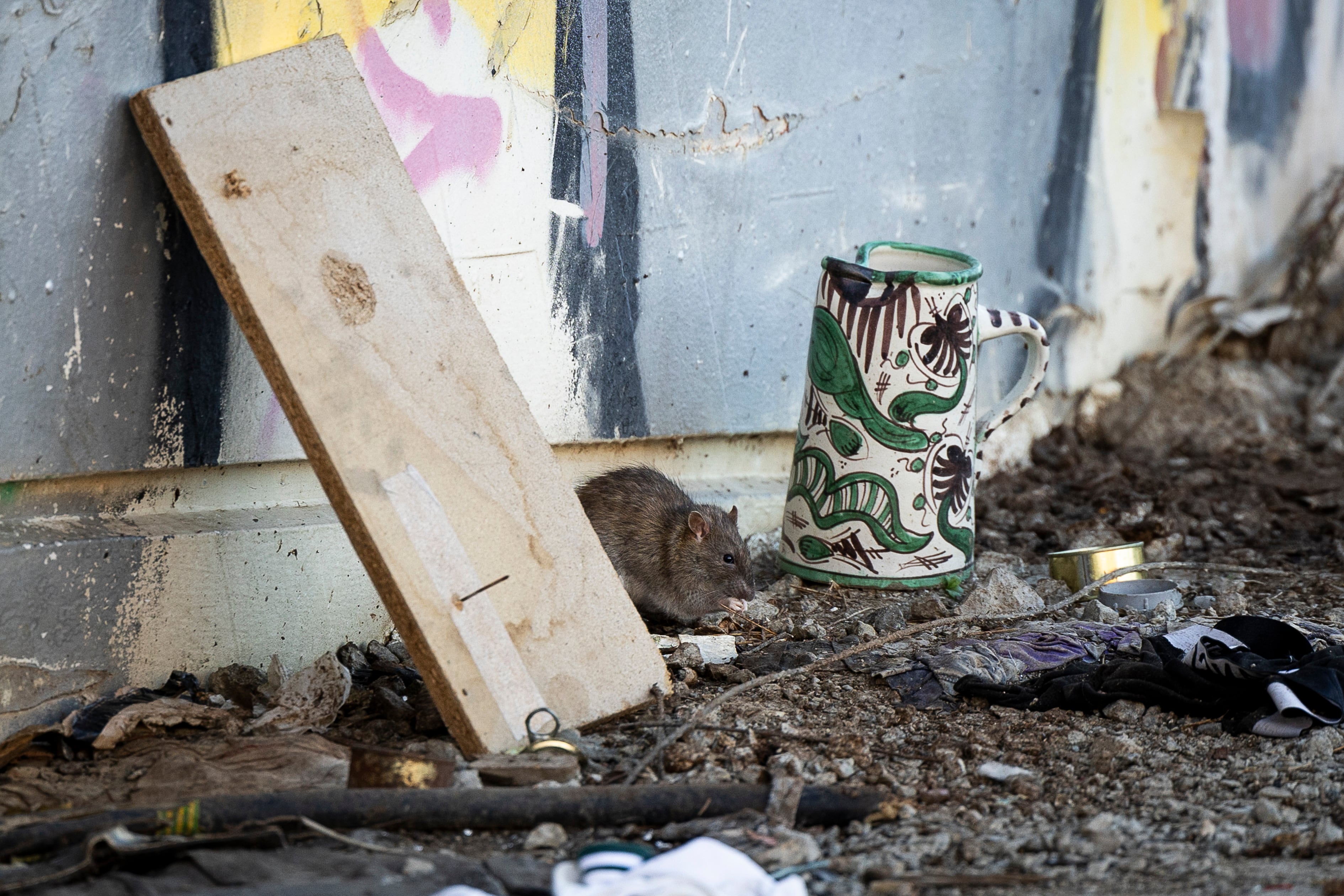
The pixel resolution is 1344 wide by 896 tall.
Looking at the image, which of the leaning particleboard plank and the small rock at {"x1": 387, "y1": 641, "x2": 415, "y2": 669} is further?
the small rock at {"x1": 387, "y1": 641, "x2": 415, "y2": 669}

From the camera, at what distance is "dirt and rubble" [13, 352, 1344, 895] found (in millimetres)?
2264

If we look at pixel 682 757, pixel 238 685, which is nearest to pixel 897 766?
pixel 682 757

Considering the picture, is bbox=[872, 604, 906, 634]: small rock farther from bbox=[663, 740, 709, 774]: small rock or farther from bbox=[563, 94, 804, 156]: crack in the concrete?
bbox=[563, 94, 804, 156]: crack in the concrete

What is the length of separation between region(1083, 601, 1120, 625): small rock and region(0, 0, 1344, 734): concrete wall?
1.31 m

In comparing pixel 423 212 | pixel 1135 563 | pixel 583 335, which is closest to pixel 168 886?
pixel 423 212

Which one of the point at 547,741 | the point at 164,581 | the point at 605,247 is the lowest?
the point at 547,741

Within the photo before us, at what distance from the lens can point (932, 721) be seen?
3.03 metres

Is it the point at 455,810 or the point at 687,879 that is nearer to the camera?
the point at 687,879

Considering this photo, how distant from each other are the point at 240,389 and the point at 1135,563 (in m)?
2.72

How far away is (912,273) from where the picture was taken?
152 inches

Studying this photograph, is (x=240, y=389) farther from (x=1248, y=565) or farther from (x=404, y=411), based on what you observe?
(x=1248, y=565)

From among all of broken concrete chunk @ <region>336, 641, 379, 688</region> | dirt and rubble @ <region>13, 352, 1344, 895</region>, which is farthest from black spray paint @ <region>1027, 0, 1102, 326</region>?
broken concrete chunk @ <region>336, 641, 379, 688</region>

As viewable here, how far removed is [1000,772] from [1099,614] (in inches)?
44.2

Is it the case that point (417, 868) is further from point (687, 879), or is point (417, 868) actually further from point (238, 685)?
point (238, 685)
